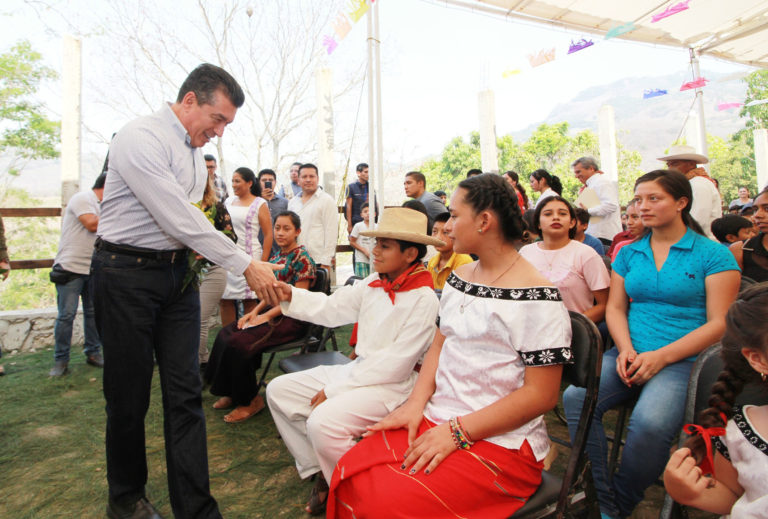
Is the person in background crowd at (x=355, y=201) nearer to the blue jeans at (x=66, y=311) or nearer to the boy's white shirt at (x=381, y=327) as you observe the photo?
the blue jeans at (x=66, y=311)

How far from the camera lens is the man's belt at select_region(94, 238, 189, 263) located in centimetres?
209

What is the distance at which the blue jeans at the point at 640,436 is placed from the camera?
1930 millimetres

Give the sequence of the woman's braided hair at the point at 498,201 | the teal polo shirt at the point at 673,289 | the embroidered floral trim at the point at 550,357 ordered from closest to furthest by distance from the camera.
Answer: the embroidered floral trim at the point at 550,357
the woman's braided hair at the point at 498,201
the teal polo shirt at the point at 673,289

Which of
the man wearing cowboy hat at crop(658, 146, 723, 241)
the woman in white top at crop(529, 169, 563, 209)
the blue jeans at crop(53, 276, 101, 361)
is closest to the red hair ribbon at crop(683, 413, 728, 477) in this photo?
the man wearing cowboy hat at crop(658, 146, 723, 241)

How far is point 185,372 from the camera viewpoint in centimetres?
227

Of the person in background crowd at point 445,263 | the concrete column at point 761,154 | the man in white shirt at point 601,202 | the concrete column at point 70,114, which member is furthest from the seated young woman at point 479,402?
the concrete column at point 761,154

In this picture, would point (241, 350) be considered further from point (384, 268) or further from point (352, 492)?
point (352, 492)

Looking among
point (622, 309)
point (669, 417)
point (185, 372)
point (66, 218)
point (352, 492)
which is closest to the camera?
point (352, 492)

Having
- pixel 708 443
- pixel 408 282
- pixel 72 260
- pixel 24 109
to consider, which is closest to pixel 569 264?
pixel 408 282

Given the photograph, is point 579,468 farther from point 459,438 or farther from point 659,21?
point 659,21

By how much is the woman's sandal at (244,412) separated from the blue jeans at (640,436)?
2.57 meters

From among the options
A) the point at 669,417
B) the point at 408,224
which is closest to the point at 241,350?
the point at 408,224

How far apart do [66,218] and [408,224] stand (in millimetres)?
4057

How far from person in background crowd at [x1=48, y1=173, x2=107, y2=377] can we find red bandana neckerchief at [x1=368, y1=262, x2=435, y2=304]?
11.7ft
